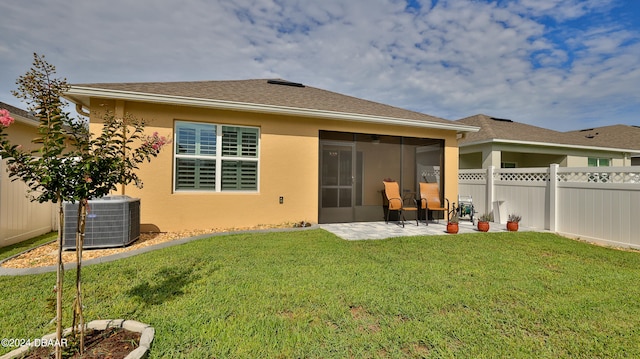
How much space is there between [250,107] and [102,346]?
198 inches

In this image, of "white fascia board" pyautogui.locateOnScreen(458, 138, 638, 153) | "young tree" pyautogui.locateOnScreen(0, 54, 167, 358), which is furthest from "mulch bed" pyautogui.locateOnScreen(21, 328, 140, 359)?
"white fascia board" pyautogui.locateOnScreen(458, 138, 638, 153)

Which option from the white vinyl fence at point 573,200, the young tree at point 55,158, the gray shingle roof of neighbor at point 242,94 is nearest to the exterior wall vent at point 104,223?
the gray shingle roof of neighbor at point 242,94

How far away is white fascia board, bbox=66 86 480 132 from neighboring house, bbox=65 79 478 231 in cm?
2

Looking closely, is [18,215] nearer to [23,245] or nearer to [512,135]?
[23,245]

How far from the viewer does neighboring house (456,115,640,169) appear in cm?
1074

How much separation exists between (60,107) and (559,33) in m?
13.1

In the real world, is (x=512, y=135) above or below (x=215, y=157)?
above

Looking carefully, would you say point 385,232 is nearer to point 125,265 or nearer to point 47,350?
point 125,265

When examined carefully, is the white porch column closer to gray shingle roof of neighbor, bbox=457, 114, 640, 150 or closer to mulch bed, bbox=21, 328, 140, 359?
gray shingle roof of neighbor, bbox=457, 114, 640, 150

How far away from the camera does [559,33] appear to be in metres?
8.91

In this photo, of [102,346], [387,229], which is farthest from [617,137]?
[102,346]

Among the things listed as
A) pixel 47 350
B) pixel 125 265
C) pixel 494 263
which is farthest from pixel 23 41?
pixel 494 263

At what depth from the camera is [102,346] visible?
1.89 metres

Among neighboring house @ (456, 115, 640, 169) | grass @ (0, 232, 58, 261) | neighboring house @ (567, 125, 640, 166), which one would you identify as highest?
neighboring house @ (567, 125, 640, 166)
